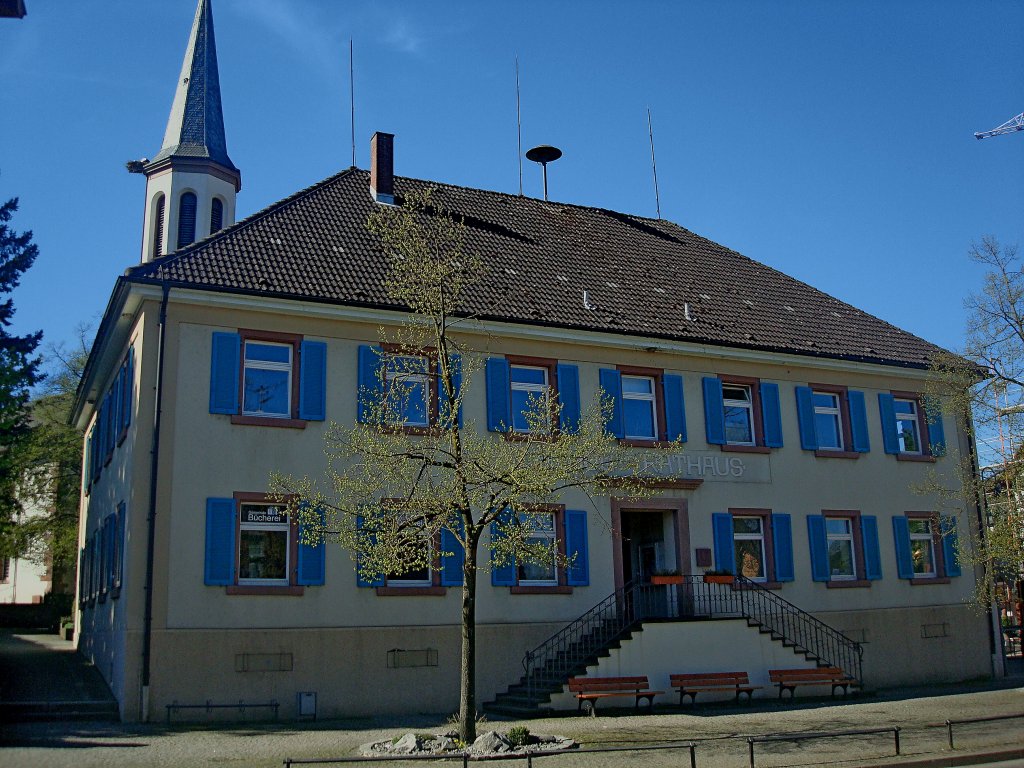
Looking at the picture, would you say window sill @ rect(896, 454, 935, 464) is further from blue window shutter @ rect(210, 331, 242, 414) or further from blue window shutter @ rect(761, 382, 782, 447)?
blue window shutter @ rect(210, 331, 242, 414)

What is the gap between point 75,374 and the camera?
41344 mm

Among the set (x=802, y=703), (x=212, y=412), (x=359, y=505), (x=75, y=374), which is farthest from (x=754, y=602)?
(x=75, y=374)

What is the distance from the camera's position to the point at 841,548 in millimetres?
24156

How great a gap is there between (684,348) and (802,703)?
296 inches

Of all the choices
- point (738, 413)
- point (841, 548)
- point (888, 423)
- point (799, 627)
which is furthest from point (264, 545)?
point (888, 423)

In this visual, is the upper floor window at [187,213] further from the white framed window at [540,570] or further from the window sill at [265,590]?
the window sill at [265,590]

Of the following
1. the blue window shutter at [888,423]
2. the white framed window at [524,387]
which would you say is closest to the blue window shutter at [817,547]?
the blue window shutter at [888,423]

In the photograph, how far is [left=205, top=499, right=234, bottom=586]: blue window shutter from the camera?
1775 cm

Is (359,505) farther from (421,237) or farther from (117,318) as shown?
(117,318)

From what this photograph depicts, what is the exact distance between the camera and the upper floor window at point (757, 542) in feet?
73.6

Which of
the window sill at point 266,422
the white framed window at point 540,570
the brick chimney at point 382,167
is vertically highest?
the brick chimney at point 382,167

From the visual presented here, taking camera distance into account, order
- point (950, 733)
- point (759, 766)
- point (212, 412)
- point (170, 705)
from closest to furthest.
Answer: point (759, 766) → point (950, 733) → point (170, 705) → point (212, 412)

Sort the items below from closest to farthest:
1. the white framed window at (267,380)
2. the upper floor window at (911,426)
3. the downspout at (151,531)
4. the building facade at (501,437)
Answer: the downspout at (151,531) < the building facade at (501,437) < the white framed window at (267,380) < the upper floor window at (911,426)

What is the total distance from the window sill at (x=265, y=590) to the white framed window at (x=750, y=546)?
9390mm
